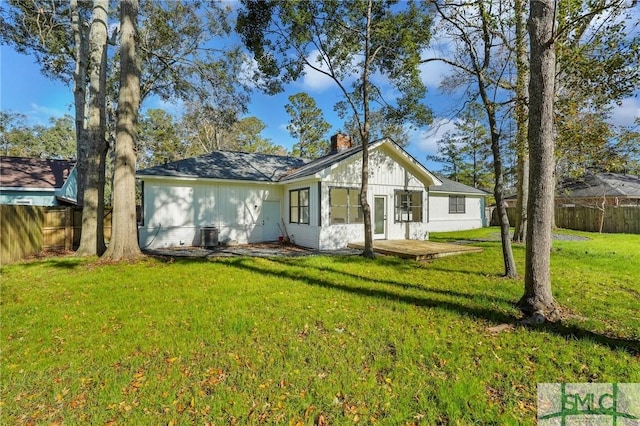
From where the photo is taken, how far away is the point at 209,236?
11.5m

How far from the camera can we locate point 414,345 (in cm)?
350

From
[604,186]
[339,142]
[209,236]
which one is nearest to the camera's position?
[209,236]

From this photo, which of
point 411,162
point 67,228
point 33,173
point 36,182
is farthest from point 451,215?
point 33,173

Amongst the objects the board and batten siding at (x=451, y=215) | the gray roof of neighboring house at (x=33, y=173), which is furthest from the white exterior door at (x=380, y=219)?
the gray roof of neighboring house at (x=33, y=173)

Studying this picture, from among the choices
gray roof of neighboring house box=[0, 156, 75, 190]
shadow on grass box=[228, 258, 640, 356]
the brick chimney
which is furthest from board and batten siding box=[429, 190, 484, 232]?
gray roof of neighboring house box=[0, 156, 75, 190]

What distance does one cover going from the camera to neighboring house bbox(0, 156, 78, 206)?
14086mm

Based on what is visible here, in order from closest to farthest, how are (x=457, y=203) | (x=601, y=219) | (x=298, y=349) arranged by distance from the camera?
(x=298, y=349) < (x=601, y=219) < (x=457, y=203)

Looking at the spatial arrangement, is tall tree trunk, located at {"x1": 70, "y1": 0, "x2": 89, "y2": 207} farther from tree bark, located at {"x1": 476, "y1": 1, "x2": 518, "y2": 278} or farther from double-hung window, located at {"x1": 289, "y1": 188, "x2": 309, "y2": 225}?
tree bark, located at {"x1": 476, "y1": 1, "x2": 518, "y2": 278}

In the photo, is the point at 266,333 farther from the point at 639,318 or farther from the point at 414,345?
the point at 639,318

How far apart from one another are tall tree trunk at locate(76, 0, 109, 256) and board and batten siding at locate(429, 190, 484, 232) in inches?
658

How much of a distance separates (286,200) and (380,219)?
4257 mm

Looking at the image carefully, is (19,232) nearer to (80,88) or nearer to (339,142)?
(80,88)

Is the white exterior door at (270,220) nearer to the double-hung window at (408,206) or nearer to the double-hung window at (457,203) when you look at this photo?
the double-hung window at (408,206)

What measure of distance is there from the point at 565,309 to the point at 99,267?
10.0 meters
